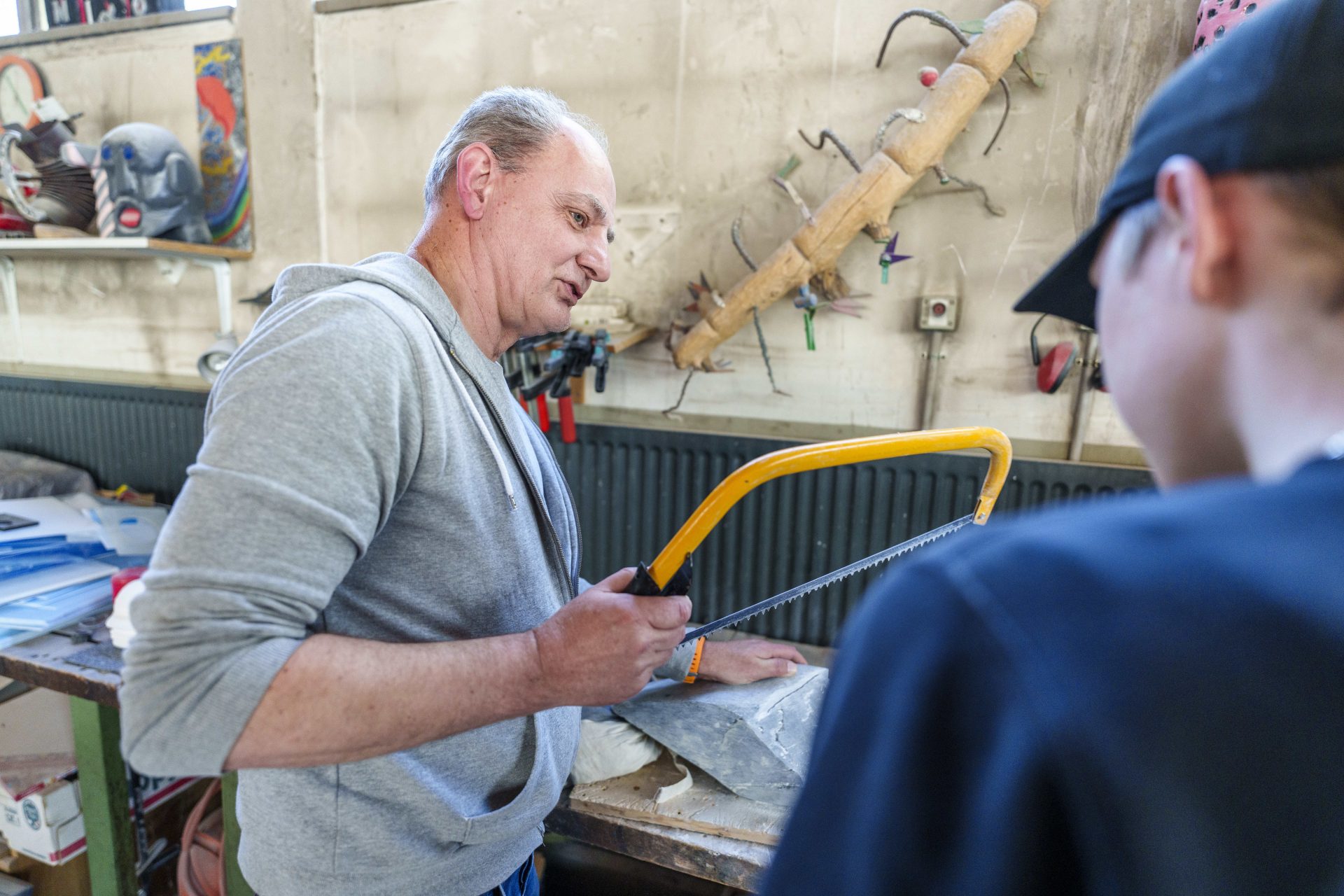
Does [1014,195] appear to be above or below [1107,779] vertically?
above

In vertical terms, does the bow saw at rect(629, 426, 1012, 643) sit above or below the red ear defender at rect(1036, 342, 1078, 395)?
below

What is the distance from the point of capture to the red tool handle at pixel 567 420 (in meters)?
1.85

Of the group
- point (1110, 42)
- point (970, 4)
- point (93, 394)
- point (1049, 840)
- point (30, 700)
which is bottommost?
point (30, 700)

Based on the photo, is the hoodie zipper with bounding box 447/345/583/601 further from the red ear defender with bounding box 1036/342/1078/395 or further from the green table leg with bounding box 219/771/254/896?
the red ear defender with bounding box 1036/342/1078/395

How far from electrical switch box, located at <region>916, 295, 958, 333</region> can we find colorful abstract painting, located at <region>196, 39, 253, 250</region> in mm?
2406

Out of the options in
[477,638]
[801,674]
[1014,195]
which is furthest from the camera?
[1014,195]

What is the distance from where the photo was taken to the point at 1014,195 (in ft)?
5.63

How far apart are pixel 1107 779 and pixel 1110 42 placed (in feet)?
6.60

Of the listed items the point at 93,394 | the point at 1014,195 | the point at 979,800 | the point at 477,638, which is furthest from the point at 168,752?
the point at 93,394

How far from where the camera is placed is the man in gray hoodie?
566mm

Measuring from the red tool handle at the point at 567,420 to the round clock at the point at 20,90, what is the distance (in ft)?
8.70

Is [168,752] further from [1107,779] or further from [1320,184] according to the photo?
[1320,184]

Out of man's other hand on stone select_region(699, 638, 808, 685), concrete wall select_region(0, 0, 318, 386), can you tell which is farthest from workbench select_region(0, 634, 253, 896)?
concrete wall select_region(0, 0, 318, 386)

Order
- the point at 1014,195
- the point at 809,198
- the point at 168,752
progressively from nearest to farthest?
1. the point at 168,752
2. the point at 1014,195
3. the point at 809,198
